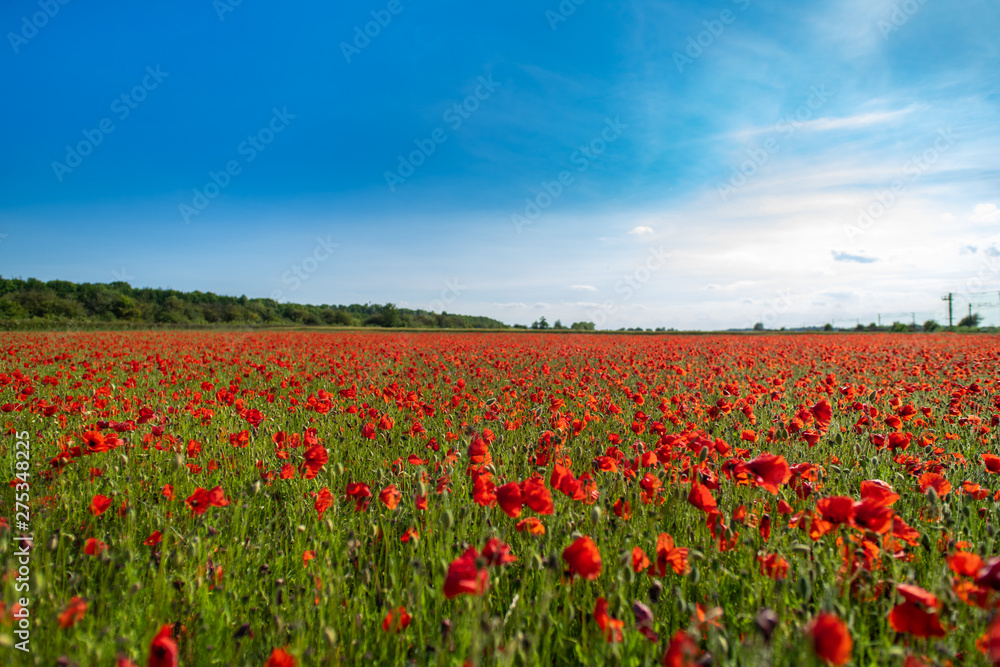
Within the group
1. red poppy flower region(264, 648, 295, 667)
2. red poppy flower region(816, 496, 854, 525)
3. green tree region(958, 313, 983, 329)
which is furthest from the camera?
green tree region(958, 313, 983, 329)

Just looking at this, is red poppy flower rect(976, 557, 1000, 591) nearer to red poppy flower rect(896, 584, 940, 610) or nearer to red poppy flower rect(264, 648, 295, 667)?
red poppy flower rect(896, 584, 940, 610)

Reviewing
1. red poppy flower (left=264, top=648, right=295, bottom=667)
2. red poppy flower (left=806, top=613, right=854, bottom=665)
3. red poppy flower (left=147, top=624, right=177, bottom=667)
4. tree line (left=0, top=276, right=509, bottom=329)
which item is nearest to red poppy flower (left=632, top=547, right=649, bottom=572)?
red poppy flower (left=806, top=613, right=854, bottom=665)

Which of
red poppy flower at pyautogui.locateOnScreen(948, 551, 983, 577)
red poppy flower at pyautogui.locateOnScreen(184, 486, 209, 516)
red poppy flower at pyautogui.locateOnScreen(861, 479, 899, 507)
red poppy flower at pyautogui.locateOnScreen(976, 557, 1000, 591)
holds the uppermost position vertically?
red poppy flower at pyautogui.locateOnScreen(861, 479, 899, 507)

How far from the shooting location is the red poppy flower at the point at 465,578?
1125 mm

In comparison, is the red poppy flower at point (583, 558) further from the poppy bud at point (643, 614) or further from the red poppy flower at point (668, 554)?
the red poppy flower at point (668, 554)

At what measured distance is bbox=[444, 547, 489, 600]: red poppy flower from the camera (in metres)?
1.12

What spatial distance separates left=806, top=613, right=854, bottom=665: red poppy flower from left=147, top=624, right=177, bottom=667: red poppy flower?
134 centimetres

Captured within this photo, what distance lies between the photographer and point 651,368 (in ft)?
27.9

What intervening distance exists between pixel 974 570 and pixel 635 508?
1.54m

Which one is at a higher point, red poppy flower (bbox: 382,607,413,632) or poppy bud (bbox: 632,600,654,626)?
poppy bud (bbox: 632,600,654,626)

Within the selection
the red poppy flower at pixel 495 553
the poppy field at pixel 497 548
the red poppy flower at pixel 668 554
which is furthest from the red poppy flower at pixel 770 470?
the red poppy flower at pixel 495 553

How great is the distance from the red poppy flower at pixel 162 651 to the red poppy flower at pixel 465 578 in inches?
24.3

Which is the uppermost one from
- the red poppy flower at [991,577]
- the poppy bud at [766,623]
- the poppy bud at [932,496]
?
the red poppy flower at [991,577]

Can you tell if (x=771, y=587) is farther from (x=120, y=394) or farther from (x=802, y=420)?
(x=120, y=394)
